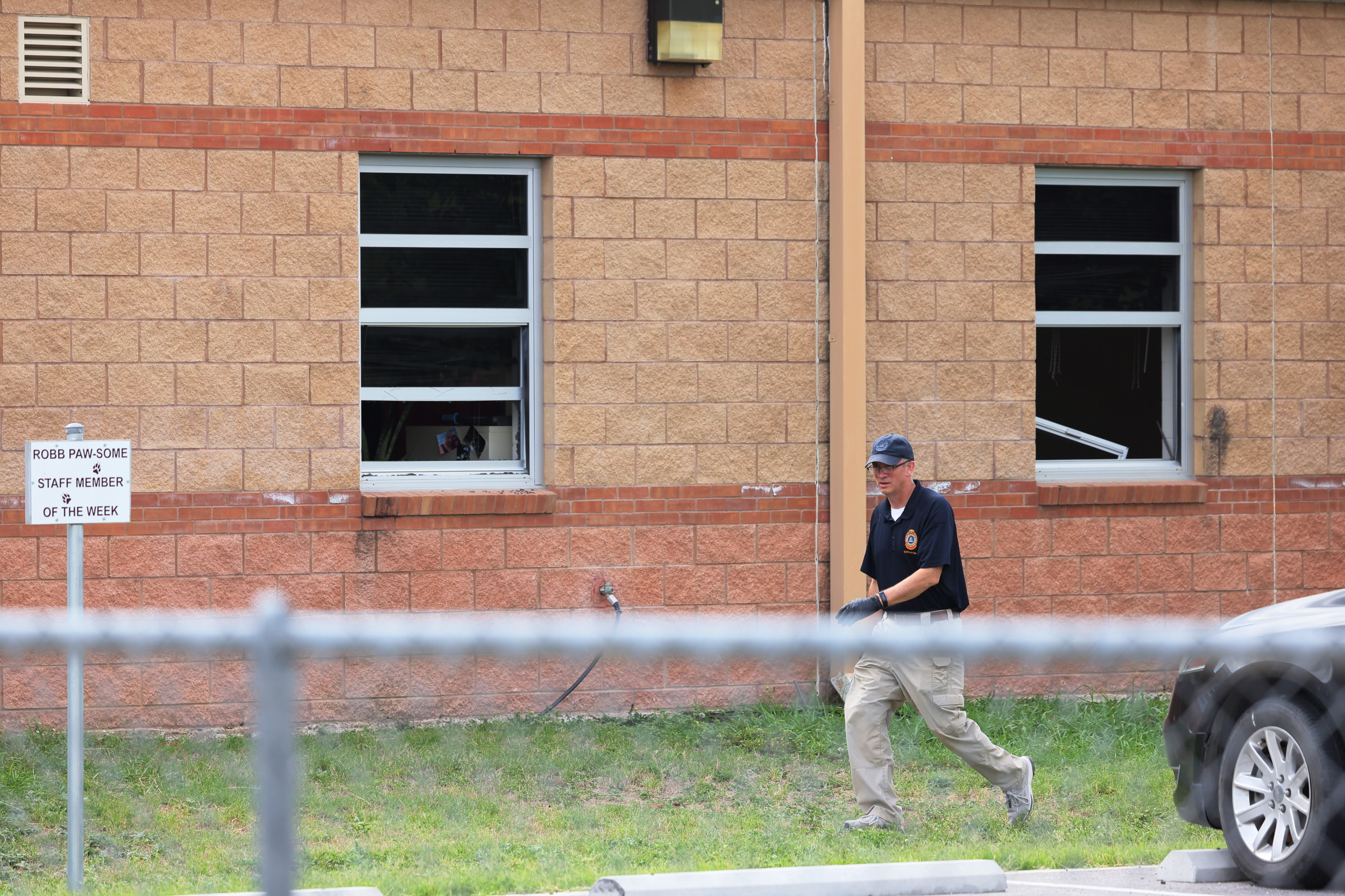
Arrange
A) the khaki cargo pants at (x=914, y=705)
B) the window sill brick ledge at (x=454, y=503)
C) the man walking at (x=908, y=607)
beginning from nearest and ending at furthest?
the khaki cargo pants at (x=914, y=705)
the man walking at (x=908, y=607)
the window sill brick ledge at (x=454, y=503)

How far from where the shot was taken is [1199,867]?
495 centimetres

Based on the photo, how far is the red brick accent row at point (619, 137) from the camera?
8.84m

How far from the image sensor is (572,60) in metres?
9.43

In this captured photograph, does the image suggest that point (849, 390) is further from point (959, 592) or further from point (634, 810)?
point (634, 810)

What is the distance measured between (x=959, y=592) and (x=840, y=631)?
4402 millimetres

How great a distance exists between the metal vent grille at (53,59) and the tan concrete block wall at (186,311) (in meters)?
0.34

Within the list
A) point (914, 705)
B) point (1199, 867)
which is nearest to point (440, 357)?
point (914, 705)

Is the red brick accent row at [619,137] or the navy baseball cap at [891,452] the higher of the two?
the red brick accent row at [619,137]

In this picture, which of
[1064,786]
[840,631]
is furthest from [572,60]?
[840,631]

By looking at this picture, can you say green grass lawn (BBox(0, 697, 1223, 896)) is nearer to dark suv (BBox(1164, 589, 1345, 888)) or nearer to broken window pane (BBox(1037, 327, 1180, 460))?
dark suv (BBox(1164, 589, 1345, 888))

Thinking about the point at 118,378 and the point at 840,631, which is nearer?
the point at 840,631

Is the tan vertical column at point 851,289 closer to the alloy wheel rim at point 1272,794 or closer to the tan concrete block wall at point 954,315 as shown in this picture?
the tan concrete block wall at point 954,315

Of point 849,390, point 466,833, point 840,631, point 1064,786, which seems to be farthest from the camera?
point 849,390

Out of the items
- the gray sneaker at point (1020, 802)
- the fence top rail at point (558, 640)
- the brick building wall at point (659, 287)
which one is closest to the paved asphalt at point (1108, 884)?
the gray sneaker at point (1020, 802)
